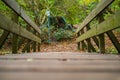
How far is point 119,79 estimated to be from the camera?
118cm

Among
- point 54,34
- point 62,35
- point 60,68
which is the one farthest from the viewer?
point 54,34

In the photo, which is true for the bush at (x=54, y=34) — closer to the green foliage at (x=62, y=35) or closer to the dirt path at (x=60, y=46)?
the green foliage at (x=62, y=35)

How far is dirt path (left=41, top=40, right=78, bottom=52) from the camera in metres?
12.4

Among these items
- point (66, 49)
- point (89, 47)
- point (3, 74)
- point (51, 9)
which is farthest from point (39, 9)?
point (3, 74)

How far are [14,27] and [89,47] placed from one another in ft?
9.70

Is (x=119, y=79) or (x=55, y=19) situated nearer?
(x=119, y=79)

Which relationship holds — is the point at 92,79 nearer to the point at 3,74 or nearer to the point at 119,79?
the point at 119,79

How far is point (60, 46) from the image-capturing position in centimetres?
1342

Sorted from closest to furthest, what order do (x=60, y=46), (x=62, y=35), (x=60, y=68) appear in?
(x=60, y=68)
(x=60, y=46)
(x=62, y=35)

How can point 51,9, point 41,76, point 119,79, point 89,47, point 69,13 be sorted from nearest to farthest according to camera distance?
point 119,79, point 41,76, point 89,47, point 69,13, point 51,9

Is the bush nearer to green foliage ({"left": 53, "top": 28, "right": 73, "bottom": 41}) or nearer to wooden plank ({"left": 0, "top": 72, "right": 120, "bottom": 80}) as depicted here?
green foliage ({"left": 53, "top": 28, "right": 73, "bottom": 41})

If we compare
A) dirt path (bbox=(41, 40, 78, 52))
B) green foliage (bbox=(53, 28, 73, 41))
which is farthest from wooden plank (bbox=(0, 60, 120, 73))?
green foliage (bbox=(53, 28, 73, 41))

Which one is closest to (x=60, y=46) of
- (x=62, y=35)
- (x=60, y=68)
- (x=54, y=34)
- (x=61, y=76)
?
(x=62, y=35)

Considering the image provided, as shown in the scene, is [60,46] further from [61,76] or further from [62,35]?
[61,76]
